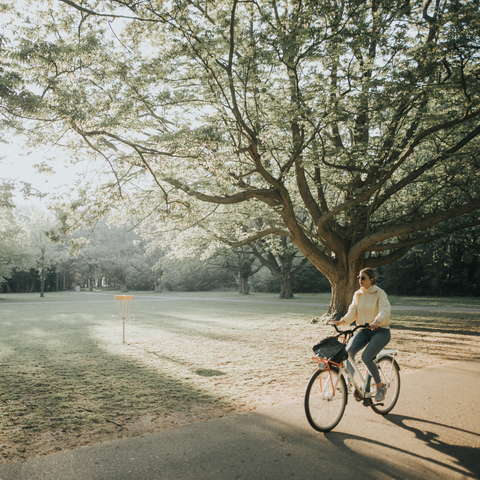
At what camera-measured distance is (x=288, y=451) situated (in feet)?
12.5

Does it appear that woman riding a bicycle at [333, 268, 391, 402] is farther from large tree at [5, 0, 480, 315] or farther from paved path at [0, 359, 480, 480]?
large tree at [5, 0, 480, 315]

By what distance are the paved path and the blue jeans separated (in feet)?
1.92

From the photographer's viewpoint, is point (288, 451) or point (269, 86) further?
point (269, 86)

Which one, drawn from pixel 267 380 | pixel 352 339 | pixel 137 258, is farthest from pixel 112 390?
pixel 137 258

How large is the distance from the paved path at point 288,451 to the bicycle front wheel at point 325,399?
0.12 meters

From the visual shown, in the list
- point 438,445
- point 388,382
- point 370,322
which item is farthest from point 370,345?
point 438,445

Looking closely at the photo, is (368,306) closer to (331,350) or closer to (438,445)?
(331,350)

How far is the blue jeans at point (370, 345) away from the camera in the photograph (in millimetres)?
4855

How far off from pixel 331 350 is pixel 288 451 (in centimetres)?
118

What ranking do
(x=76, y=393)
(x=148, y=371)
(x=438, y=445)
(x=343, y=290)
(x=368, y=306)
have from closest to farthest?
(x=438, y=445) → (x=368, y=306) → (x=76, y=393) → (x=148, y=371) → (x=343, y=290)

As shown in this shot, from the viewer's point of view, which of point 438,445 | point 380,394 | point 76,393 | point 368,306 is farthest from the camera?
point 76,393

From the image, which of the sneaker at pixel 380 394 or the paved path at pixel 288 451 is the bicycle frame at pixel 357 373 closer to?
the sneaker at pixel 380 394

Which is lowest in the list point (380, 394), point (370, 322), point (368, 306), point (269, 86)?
point (380, 394)

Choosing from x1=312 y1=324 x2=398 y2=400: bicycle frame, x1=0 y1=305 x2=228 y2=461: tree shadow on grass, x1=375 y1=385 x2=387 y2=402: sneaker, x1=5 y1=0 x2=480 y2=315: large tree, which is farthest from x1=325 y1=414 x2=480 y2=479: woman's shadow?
x1=5 y1=0 x2=480 y2=315: large tree
